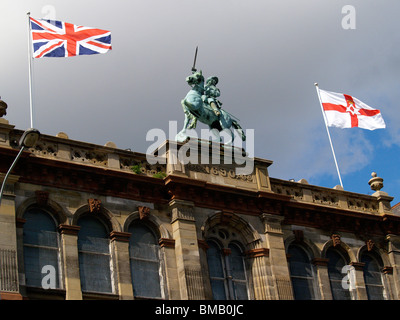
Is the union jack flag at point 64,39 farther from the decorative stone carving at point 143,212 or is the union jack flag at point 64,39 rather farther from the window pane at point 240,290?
the window pane at point 240,290

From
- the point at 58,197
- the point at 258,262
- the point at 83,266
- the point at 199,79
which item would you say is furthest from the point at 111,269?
the point at 199,79

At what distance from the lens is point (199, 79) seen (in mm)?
39250

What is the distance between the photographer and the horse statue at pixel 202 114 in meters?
38.2

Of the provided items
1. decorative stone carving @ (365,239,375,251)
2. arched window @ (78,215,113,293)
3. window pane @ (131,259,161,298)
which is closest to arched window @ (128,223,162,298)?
window pane @ (131,259,161,298)

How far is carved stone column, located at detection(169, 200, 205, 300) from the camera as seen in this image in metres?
33.3

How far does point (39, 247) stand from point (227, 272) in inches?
312

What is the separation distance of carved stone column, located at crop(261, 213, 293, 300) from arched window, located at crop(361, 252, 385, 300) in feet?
15.8

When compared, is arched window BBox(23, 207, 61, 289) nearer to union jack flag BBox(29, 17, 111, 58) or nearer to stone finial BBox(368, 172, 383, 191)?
union jack flag BBox(29, 17, 111, 58)

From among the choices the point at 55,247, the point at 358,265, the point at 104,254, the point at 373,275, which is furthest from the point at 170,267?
the point at 373,275

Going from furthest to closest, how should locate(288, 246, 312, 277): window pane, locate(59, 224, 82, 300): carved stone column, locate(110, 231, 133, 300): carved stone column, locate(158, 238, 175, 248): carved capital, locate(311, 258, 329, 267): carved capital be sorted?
locate(311, 258, 329, 267): carved capital → locate(288, 246, 312, 277): window pane → locate(158, 238, 175, 248): carved capital → locate(110, 231, 133, 300): carved stone column → locate(59, 224, 82, 300): carved stone column

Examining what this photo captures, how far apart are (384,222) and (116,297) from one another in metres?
14.4

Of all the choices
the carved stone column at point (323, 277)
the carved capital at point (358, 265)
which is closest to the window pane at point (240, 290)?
the carved stone column at point (323, 277)

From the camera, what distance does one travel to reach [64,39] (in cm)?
3494

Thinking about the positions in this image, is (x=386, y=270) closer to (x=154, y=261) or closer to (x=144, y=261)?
(x=154, y=261)
